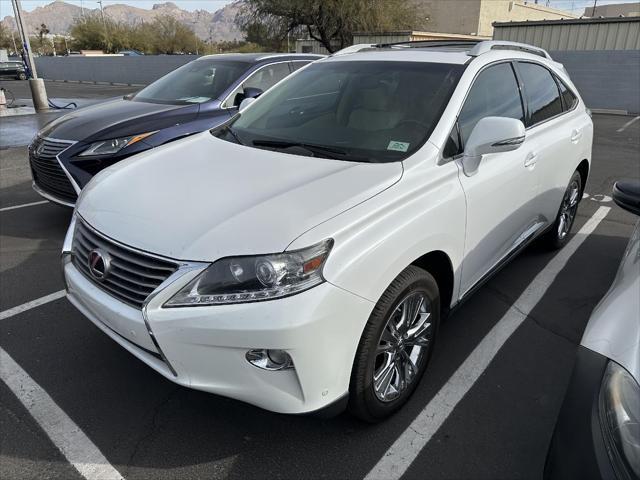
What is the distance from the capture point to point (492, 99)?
3.19m

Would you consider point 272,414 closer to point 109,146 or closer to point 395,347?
point 395,347

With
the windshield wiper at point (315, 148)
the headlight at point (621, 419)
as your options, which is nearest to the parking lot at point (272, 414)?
the headlight at point (621, 419)

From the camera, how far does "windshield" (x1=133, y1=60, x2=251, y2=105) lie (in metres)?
5.82

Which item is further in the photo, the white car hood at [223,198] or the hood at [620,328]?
the white car hood at [223,198]

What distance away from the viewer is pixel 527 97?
3627mm

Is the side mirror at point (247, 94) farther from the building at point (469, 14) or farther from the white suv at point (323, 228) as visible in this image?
the building at point (469, 14)

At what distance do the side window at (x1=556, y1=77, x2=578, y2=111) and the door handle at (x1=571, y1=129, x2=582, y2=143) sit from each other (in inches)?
8.8

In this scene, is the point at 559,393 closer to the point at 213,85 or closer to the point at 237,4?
the point at 213,85

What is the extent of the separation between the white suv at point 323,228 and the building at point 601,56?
1664cm

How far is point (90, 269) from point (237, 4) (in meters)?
28.9

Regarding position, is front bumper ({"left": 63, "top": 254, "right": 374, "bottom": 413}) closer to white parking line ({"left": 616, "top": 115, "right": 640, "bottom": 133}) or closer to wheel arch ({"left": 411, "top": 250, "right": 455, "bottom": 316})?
wheel arch ({"left": 411, "top": 250, "right": 455, "bottom": 316})

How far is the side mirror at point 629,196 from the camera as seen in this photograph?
2.55 m

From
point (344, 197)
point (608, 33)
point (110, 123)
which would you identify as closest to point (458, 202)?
point (344, 197)

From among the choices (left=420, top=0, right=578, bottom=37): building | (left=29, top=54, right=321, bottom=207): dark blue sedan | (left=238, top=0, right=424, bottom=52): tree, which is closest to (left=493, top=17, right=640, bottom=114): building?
(left=238, top=0, right=424, bottom=52): tree
